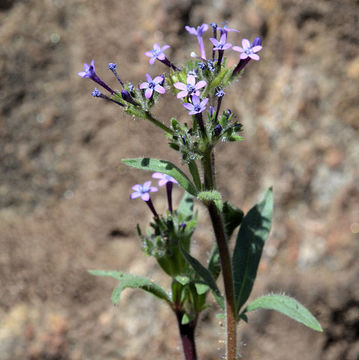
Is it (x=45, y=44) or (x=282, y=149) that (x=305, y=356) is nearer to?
(x=282, y=149)

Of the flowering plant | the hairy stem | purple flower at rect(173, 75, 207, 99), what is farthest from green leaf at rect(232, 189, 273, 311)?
purple flower at rect(173, 75, 207, 99)

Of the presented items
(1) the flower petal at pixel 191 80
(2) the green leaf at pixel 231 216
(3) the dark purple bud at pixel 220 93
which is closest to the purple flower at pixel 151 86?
(1) the flower petal at pixel 191 80

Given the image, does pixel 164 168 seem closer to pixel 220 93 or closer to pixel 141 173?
pixel 220 93

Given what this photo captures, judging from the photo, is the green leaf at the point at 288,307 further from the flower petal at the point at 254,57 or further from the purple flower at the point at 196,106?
the flower petal at the point at 254,57

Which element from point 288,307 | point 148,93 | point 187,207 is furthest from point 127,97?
point 288,307

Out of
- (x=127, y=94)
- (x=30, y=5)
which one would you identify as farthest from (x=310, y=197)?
(x=30, y=5)

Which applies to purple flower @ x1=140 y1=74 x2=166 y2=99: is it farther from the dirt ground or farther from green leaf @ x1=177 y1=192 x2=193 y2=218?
the dirt ground

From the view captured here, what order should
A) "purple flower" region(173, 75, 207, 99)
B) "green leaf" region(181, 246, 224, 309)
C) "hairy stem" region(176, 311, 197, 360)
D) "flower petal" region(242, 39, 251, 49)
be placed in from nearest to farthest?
"purple flower" region(173, 75, 207, 99), "flower petal" region(242, 39, 251, 49), "green leaf" region(181, 246, 224, 309), "hairy stem" region(176, 311, 197, 360)
